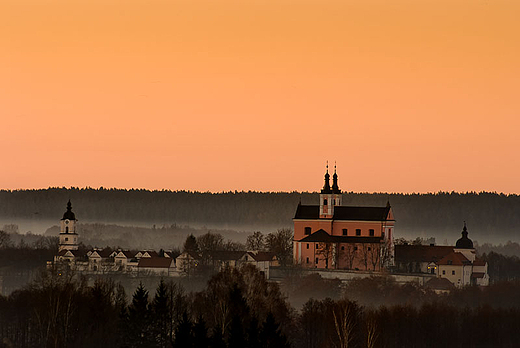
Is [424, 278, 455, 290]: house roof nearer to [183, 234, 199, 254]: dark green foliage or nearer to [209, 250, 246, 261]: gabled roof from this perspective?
[209, 250, 246, 261]: gabled roof

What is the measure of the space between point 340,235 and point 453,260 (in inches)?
584

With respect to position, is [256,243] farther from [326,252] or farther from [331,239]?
[326,252]

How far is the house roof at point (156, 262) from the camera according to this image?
14346 cm

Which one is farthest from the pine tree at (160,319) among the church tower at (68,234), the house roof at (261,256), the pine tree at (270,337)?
the church tower at (68,234)

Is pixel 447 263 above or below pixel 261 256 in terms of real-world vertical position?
below

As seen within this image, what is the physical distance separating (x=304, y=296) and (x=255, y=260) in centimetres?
1359

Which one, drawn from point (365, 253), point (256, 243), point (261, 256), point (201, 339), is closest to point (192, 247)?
point (261, 256)

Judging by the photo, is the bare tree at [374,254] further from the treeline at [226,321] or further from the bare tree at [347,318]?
the bare tree at [347,318]

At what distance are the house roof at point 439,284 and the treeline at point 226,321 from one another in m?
24.9

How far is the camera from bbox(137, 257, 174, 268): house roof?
471ft

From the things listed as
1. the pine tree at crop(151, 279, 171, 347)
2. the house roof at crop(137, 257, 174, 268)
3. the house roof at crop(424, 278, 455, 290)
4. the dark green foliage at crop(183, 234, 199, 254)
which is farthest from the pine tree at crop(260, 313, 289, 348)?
the dark green foliage at crop(183, 234, 199, 254)

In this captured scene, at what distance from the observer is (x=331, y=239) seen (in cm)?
14638

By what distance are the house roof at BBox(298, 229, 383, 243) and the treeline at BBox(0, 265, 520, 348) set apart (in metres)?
41.6

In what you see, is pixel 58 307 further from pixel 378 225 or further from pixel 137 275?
pixel 378 225
